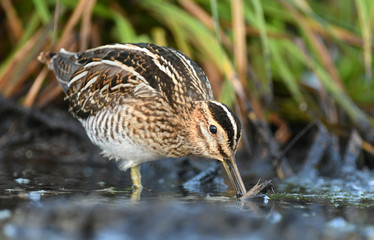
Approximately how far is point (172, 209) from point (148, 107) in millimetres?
1437

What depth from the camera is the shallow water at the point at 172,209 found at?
2.96 m

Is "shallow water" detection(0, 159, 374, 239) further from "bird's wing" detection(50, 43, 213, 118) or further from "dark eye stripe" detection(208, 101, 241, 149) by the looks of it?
"bird's wing" detection(50, 43, 213, 118)

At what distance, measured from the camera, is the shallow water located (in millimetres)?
2965

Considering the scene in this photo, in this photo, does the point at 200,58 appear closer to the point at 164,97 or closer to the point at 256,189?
the point at 164,97

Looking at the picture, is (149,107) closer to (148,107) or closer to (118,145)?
(148,107)

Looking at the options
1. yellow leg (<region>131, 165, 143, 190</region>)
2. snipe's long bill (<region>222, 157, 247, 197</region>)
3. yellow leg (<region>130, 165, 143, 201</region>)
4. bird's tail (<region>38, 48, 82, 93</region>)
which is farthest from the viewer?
bird's tail (<region>38, 48, 82, 93</region>)

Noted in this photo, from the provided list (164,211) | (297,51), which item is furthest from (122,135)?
(297,51)

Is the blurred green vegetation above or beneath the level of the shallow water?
above

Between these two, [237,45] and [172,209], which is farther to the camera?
[237,45]

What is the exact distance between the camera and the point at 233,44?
625cm

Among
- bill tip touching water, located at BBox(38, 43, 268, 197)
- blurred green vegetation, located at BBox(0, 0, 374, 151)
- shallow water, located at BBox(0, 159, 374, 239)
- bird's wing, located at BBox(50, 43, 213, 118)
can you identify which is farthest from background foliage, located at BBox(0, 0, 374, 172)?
shallow water, located at BBox(0, 159, 374, 239)

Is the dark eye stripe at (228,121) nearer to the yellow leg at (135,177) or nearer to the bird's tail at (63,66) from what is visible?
the yellow leg at (135,177)

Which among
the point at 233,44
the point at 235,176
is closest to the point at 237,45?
the point at 233,44

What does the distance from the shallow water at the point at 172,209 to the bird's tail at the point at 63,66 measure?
794 mm
